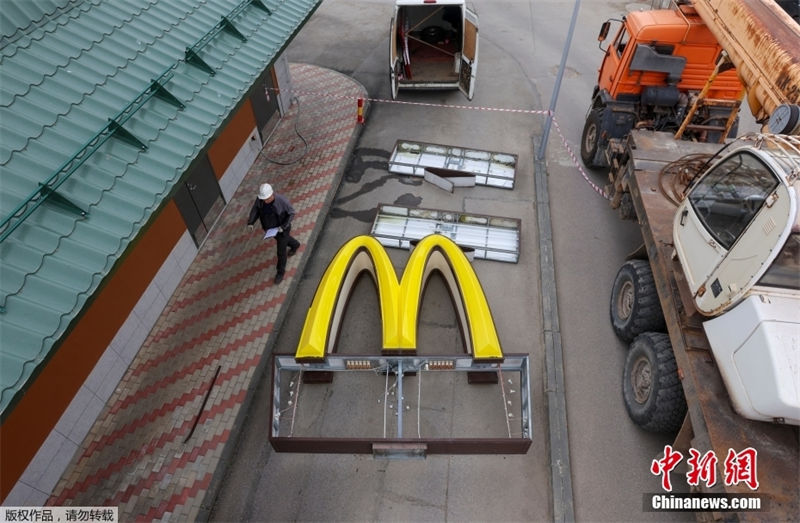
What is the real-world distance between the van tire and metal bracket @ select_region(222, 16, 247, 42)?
8315mm

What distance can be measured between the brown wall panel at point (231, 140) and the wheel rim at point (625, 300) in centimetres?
841

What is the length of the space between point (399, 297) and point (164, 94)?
16.5 ft

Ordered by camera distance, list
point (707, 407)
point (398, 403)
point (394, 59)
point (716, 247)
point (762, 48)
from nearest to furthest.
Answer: point (707, 407), point (716, 247), point (398, 403), point (762, 48), point (394, 59)

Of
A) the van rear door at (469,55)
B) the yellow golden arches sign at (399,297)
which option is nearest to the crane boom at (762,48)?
the yellow golden arches sign at (399,297)

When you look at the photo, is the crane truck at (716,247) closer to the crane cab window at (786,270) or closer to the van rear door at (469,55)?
the crane cab window at (786,270)

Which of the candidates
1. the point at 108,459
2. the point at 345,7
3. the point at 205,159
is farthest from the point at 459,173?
the point at 345,7

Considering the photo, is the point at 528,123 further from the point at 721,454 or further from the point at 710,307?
the point at 721,454

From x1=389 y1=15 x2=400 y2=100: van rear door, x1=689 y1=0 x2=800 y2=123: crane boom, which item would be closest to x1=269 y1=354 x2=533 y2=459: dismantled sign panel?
x1=689 y1=0 x2=800 y2=123: crane boom

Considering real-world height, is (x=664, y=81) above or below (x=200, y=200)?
above

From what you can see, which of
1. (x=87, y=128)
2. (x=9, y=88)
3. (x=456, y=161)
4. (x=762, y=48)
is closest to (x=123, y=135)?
(x=87, y=128)

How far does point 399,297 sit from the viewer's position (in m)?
7.57

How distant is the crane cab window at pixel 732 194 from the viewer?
5277 millimetres

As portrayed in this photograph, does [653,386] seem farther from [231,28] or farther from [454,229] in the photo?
[231,28]

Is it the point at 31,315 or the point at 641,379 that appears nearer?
the point at 31,315
